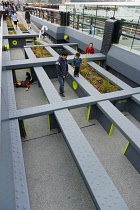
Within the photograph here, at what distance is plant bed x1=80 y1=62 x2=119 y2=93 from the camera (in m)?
5.10

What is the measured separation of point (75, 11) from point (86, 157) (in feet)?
36.8

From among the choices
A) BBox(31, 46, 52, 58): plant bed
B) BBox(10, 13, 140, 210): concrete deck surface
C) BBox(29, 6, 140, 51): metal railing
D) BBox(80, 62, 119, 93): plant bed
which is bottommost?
BBox(10, 13, 140, 210): concrete deck surface

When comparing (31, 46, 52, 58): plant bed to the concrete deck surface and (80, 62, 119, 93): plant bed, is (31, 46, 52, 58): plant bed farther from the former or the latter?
the concrete deck surface

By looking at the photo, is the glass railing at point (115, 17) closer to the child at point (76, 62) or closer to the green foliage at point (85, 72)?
the green foliage at point (85, 72)

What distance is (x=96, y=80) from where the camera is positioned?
570 cm

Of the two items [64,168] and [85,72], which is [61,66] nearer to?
[85,72]

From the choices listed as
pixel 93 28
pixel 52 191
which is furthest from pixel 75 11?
pixel 52 191

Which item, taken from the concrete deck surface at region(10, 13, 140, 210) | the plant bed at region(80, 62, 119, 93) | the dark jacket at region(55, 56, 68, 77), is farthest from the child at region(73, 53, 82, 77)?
the concrete deck surface at region(10, 13, 140, 210)

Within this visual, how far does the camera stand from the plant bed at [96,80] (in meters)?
5.10

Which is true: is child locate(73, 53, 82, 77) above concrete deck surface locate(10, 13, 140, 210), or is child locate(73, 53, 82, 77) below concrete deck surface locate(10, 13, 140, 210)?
above

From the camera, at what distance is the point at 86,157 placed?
9.20 ft

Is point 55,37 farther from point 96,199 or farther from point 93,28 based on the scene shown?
point 96,199

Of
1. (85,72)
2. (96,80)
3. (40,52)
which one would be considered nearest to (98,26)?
(40,52)

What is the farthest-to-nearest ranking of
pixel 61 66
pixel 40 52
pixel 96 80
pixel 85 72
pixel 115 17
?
pixel 40 52 < pixel 115 17 < pixel 85 72 < pixel 96 80 < pixel 61 66
